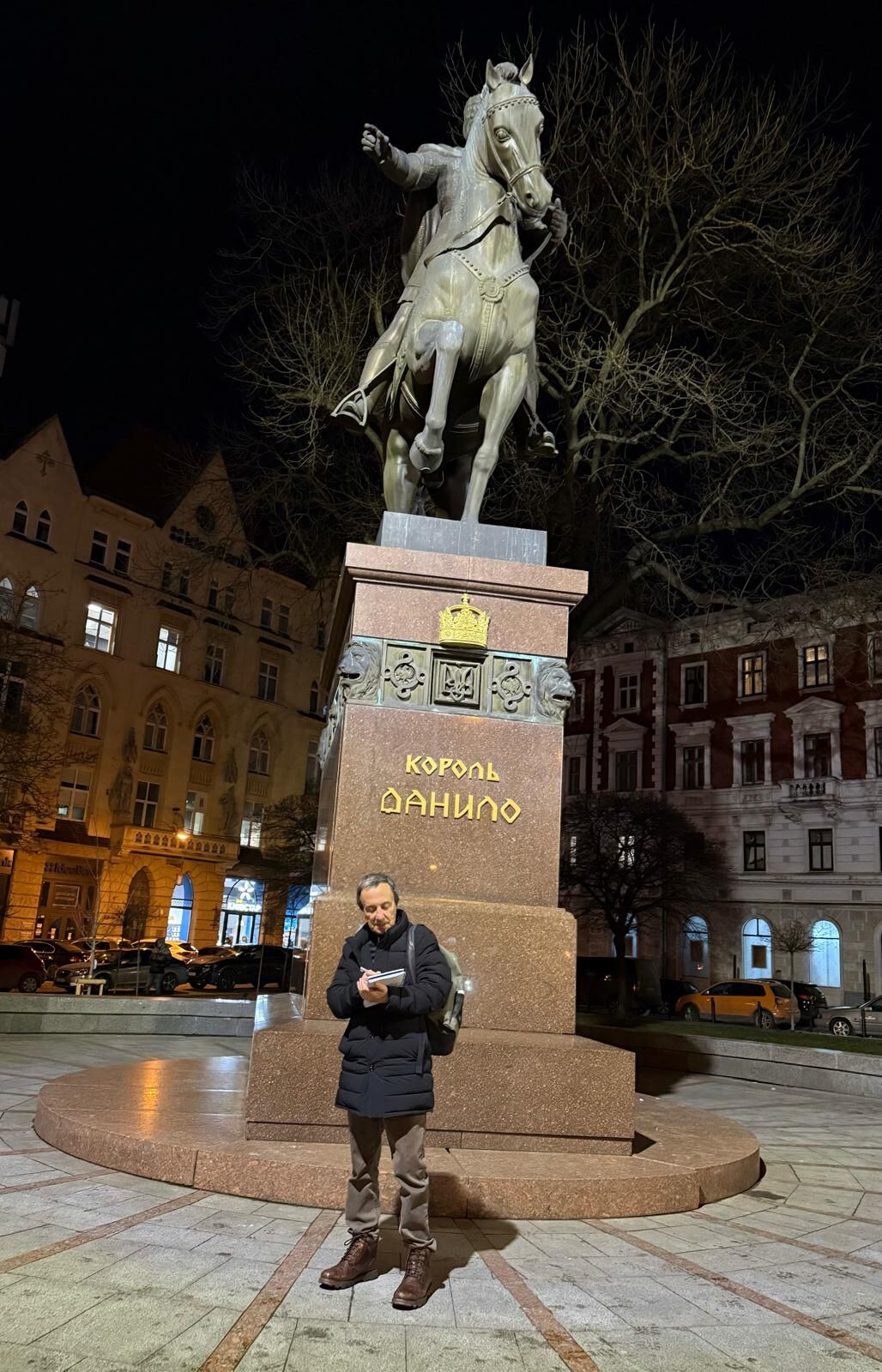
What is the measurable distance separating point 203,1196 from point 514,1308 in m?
1.82

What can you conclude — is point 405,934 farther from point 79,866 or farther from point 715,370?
point 79,866

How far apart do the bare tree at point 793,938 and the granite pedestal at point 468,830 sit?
33.2 meters

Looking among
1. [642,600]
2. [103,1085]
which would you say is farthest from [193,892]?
[103,1085]

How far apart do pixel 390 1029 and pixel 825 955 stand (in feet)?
131

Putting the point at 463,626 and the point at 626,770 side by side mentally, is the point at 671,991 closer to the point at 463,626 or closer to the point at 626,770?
the point at 626,770

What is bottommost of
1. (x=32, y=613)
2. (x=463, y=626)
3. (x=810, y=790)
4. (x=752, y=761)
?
(x=463, y=626)

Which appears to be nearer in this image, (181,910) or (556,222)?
(556,222)

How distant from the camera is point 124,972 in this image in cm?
2900

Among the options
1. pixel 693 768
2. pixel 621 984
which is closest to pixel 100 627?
pixel 693 768

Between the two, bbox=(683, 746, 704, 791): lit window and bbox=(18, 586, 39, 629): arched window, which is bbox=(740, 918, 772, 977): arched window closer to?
bbox=(683, 746, 704, 791): lit window

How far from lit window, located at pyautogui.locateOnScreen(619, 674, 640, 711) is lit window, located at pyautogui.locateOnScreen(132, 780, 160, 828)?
68.7ft

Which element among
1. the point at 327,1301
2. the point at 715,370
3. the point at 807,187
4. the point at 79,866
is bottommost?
the point at 327,1301

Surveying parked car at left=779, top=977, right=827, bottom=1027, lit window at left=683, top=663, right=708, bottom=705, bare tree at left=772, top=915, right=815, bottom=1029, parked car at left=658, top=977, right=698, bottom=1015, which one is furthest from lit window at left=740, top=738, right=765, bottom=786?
parked car at left=779, top=977, right=827, bottom=1027

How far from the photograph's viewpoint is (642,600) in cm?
2108
